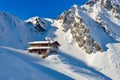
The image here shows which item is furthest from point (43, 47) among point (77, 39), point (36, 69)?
point (77, 39)

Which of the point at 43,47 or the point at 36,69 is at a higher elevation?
the point at 43,47

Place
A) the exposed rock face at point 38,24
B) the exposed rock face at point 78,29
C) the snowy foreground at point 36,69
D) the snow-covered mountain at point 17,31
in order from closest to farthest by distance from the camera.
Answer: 1. the snowy foreground at point 36,69
2. the exposed rock face at point 78,29
3. the snow-covered mountain at point 17,31
4. the exposed rock face at point 38,24

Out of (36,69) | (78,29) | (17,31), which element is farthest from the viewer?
(17,31)

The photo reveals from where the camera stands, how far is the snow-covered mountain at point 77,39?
305ft

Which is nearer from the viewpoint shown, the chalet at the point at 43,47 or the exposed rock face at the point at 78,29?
the chalet at the point at 43,47

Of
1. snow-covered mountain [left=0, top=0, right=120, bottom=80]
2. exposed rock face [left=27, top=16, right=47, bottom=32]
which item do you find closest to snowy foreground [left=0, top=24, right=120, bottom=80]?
snow-covered mountain [left=0, top=0, right=120, bottom=80]

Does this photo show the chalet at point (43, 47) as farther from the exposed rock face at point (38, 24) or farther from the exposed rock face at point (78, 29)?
the exposed rock face at point (38, 24)

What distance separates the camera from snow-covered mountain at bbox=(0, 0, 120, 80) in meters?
92.9

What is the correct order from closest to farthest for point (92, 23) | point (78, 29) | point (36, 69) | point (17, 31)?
point (36, 69) < point (78, 29) < point (92, 23) < point (17, 31)

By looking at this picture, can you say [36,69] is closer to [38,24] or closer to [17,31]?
[17,31]

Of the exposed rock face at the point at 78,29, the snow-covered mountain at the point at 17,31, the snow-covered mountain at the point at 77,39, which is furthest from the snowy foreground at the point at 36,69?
the snow-covered mountain at the point at 17,31

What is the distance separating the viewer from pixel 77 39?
149 m

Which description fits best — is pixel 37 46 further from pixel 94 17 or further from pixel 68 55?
pixel 94 17

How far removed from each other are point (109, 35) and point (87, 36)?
39.1 feet
